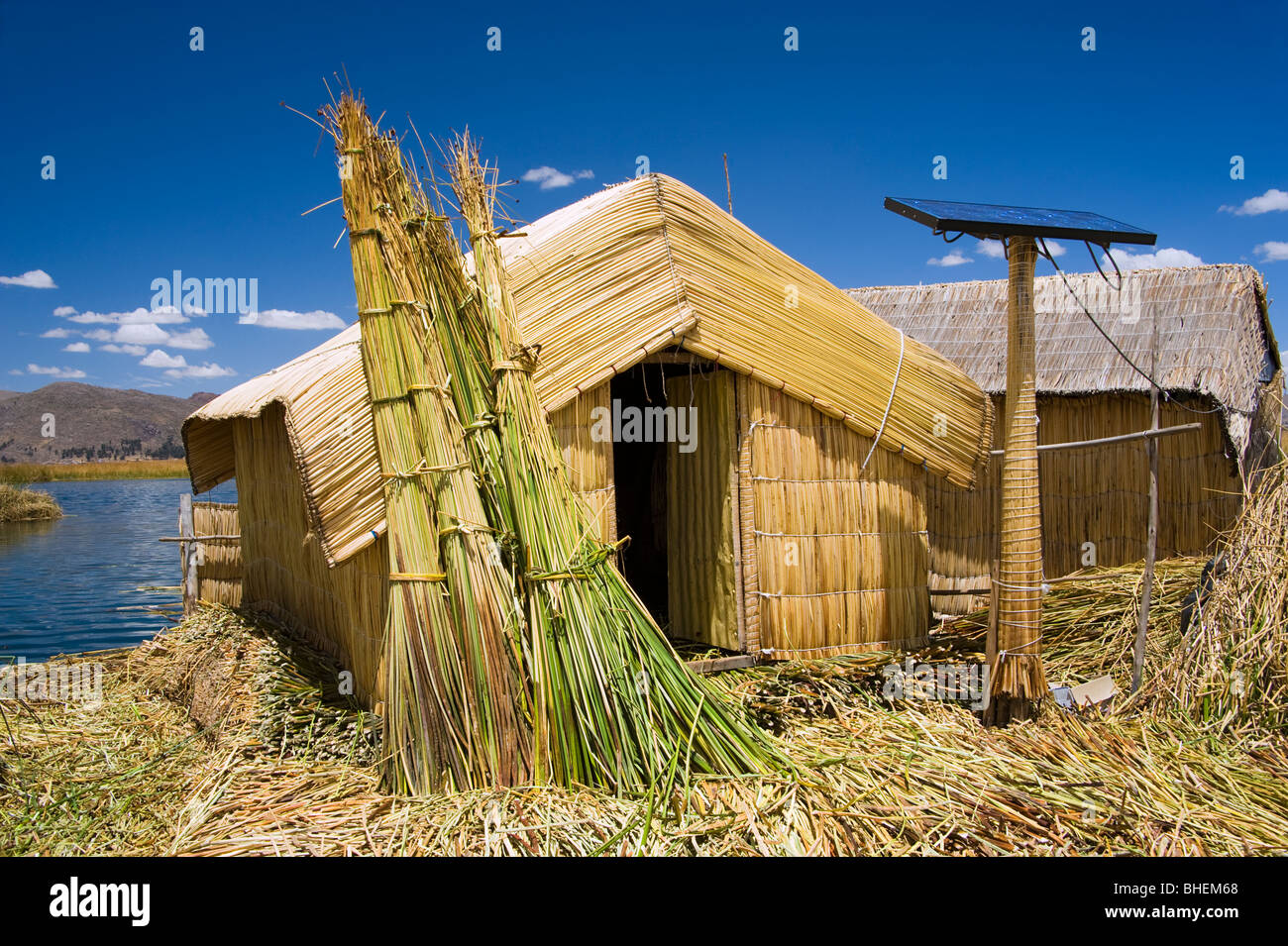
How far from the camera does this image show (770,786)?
3.58m

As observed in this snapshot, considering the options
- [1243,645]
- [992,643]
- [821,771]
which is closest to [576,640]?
[821,771]

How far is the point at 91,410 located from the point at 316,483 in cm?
8286

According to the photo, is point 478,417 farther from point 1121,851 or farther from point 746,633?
point 1121,851

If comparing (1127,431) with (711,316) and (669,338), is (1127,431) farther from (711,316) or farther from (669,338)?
(669,338)

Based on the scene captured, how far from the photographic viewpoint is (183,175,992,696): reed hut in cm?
502

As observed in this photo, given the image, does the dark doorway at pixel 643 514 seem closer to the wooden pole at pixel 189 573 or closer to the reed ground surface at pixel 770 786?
the reed ground surface at pixel 770 786

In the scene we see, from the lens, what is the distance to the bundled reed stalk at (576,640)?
3.56m

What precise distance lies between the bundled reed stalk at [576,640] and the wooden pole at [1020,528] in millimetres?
1596

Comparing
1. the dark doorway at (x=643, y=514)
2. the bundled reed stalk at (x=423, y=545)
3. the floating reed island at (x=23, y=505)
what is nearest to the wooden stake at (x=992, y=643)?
the bundled reed stalk at (x=423, y=545)

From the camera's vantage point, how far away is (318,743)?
182 inches

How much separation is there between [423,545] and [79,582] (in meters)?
15.0

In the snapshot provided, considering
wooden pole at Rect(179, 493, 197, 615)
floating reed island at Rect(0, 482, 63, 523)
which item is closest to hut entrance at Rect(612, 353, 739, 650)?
wooden pole at Rect(179, 493, 197, 615)

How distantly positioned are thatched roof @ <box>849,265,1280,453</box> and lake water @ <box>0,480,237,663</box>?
9214 mm
